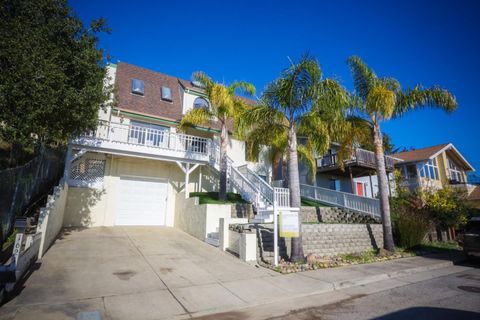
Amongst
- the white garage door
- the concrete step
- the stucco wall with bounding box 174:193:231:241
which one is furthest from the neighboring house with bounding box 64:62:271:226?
the concrete step

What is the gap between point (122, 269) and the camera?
689cm

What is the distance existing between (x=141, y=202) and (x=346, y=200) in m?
11.7

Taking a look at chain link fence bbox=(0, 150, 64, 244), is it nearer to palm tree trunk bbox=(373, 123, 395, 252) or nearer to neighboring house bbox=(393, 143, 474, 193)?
→ palm tree trunk bbox=(373, 123, 395, 252)

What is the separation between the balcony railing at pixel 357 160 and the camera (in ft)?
59.1

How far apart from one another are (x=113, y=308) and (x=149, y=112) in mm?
12158

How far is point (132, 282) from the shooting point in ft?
19.7

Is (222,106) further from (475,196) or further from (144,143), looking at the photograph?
(475,196)

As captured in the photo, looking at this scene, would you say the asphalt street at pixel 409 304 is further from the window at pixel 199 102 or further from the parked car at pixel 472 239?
the window at pixel 199 102

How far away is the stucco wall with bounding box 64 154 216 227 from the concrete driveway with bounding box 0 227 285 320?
9.27 feet

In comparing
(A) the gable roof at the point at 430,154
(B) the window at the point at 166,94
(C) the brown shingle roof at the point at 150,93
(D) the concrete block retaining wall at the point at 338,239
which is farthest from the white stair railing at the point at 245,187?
(A) the gable roof at the point at 430,154

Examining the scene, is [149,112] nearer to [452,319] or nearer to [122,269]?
[122,269]

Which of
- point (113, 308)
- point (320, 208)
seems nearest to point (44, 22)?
point (113, 308)

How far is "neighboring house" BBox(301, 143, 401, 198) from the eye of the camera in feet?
60.2

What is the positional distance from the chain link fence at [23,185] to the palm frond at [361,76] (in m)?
13.7
